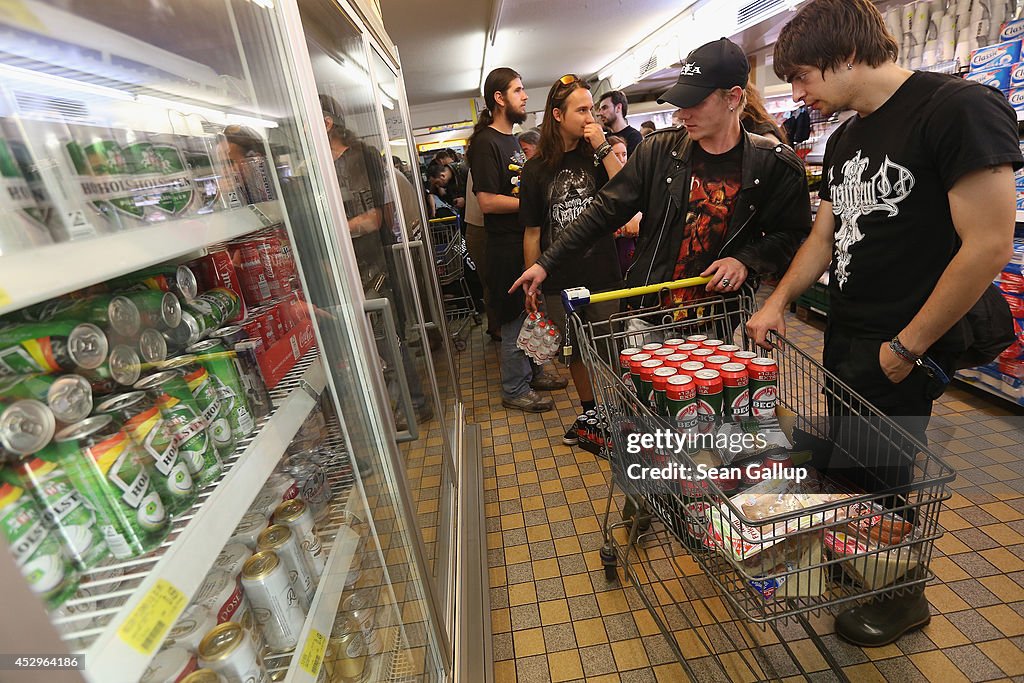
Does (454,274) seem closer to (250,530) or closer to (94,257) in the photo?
(250,530)

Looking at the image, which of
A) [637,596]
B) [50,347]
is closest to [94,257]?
[50,347]

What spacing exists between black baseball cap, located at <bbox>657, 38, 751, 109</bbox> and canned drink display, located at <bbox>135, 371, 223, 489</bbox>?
1.59m

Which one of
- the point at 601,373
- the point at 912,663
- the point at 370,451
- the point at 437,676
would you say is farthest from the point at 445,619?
the point at 912,663

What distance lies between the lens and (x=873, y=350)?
5.00 ft

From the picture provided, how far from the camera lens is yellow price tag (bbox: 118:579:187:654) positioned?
506 millimetres

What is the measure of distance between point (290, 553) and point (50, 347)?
54 cm

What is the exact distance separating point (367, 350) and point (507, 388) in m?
2.47

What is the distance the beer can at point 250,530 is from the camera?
3.17ft

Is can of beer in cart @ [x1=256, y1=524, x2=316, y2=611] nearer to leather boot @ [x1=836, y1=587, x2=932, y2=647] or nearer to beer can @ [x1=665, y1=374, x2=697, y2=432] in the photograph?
beer can @ [x1=665, y1=374, x2=697, y2=432]

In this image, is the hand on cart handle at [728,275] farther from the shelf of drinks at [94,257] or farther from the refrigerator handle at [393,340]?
the shelf of drinks at [94,257]

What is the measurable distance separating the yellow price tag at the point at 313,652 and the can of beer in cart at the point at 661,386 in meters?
0.93

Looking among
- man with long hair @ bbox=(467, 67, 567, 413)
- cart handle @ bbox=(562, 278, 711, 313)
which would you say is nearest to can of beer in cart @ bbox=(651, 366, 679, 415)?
cart handle @ bbox=(562, 278, 711, 313)

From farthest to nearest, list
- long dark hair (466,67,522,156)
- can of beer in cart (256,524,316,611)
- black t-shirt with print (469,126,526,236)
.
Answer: black t-shirt with print (469,126,526,236), long dark hair (466,67,522,156), can of beer in cart (256,524,316,611)

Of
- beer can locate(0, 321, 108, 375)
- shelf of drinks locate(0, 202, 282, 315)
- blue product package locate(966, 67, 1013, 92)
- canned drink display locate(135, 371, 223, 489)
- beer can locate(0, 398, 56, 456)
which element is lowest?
canned drink display locate(135, 371, 223, 489)
